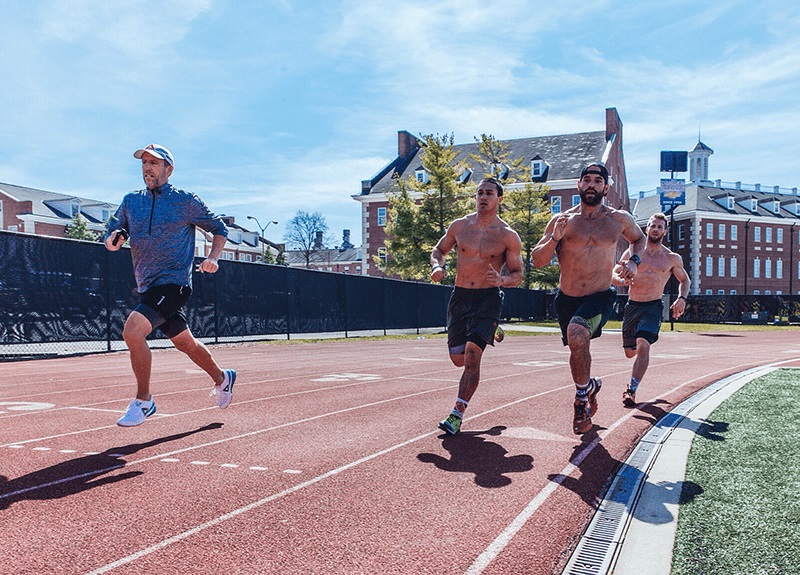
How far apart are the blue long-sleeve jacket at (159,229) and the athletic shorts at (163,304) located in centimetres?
6

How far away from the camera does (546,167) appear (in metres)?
61.8

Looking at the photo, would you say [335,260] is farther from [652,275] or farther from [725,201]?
[652,275]

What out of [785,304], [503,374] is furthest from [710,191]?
[503,374]

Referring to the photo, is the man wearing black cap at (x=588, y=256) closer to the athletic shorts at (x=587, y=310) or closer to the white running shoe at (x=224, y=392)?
the athletic shorts at (x=587, y=310)

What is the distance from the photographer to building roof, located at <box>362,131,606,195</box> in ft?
200

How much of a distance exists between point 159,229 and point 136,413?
146 centimetres

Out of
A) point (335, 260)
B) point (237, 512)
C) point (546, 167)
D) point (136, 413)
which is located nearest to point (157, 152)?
point (136, 413)

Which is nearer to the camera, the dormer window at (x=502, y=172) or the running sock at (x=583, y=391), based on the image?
the running sock at (x=583, y=391)

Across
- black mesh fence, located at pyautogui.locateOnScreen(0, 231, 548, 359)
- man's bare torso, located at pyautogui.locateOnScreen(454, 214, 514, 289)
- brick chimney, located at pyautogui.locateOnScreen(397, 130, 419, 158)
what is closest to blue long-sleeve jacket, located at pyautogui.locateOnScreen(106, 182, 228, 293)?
man's bare torso, located at pyautogui.locateOnScreen(454, 214, 514, 289)

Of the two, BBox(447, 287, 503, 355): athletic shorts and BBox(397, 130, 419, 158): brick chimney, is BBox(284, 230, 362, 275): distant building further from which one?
BBox(447, 287, 503, 355): athletic shorts

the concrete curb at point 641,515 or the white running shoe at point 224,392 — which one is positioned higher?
the white running shoe at point 224,392

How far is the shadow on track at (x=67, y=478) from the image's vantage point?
147 inches

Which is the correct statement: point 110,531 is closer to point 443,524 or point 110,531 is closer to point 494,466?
point 443,524

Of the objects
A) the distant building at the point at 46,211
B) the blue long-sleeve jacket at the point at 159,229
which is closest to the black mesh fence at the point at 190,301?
the blue long-sleeve jacket at the point at 159,229
